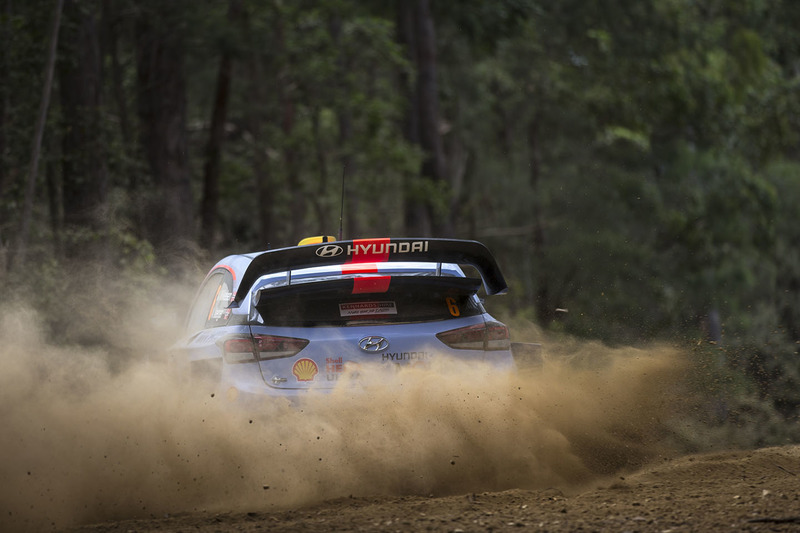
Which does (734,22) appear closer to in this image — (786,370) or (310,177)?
(310,177)

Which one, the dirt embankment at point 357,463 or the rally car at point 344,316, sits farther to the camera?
the rally car at point 344,316

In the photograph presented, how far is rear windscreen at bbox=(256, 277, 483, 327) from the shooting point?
7.34m

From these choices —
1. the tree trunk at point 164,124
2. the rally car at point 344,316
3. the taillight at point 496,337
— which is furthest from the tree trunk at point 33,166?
the taillight at point 496,337

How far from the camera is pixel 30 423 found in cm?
832

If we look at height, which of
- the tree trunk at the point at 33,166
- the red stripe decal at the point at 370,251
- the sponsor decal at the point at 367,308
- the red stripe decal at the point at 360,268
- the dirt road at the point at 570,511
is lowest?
the dirt road at the point at 570,511

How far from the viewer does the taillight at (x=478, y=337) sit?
7.51 m

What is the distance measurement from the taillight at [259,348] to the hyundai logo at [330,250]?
0.60 metres

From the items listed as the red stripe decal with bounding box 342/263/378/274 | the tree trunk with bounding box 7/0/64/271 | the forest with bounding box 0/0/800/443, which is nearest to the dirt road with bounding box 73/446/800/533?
the red stripe decal with bounding box 342/263/378/274

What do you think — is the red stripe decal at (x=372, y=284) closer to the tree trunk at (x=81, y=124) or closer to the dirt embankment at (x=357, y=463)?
the dirt embankment at (x=357, y=463)

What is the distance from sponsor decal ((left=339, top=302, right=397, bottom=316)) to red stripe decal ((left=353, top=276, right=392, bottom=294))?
10 cm

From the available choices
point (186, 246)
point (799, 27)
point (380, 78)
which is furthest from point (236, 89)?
point (799, 27)

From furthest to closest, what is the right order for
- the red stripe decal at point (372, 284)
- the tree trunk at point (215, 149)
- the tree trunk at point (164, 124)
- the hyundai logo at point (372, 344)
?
1. the tree trunk at point (215, 149)
2. the tree trunk at point (164, 124)
3. the red stripe decal at point (372, 284)
4. the hyundai logo at point (372, 344)

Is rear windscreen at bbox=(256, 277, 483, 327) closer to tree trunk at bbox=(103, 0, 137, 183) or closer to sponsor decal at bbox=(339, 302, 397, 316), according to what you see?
sponsor decal at bbox=(339, 302, 397, 316)

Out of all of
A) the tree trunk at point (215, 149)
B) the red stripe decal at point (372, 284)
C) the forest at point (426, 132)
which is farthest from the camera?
the tree trunk at point (215, 149)
